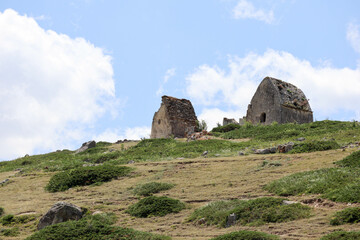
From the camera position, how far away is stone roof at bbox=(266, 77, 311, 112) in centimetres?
3148

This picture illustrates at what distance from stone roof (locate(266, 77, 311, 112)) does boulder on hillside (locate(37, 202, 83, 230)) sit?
22.8 m

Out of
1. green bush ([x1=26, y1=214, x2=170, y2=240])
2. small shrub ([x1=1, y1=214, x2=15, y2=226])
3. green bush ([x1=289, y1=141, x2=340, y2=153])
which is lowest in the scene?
green bush ([x1=26, y1=214, x2=170, y2=240])

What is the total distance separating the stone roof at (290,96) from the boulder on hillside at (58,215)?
22.8 m

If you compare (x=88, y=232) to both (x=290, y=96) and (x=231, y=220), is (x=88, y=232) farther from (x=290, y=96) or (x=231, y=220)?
(x=290, y=96)

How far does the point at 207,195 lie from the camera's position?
464 inches

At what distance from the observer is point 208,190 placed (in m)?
12.4

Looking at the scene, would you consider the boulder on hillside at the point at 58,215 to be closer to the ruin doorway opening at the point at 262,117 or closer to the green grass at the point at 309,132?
the green grass at the point at 309,132

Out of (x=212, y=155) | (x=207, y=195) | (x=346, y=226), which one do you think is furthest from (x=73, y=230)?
(x=212, y=155)

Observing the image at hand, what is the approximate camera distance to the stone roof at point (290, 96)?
3148 centimetres

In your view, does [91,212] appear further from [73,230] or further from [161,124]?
[161,124]

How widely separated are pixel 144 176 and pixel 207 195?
4167 millimetres

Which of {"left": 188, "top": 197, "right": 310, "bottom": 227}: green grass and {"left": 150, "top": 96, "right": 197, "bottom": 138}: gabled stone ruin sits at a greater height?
{"left": 150, "top": 96, "right": 197, "bottom": 138}: gabled stone ruin

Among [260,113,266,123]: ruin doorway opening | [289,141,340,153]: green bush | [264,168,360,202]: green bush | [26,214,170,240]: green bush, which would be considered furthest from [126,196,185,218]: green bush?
[260,113,266,123]: ruin doorway opening

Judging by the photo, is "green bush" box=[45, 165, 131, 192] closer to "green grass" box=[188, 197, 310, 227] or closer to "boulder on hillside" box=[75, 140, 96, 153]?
"green grass" box=[188, 197, 310, 227]
